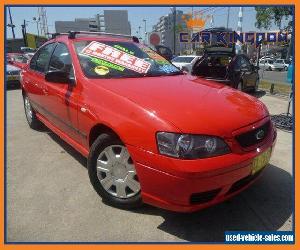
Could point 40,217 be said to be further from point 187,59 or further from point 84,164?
point 187,59

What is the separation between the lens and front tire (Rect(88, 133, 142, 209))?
287cm

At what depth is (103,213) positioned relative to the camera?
2.99 m

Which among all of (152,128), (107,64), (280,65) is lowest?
(280,65)

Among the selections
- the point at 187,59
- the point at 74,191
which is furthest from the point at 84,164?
the point at 187,59

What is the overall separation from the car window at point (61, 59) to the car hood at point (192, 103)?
2.43 ft

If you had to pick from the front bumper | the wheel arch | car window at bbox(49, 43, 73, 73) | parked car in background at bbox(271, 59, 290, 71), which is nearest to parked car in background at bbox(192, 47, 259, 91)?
car window at bbox(49, 43, 73, 73)

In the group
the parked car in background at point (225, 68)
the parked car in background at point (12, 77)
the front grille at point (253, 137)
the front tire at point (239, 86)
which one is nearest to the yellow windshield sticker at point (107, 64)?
the front grille at point (253, 137)

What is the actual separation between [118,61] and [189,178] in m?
1.99

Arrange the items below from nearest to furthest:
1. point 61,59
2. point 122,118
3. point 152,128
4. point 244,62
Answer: point 152,128, point 122,118, point 61,59, point 244,62

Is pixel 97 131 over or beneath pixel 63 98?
beneath

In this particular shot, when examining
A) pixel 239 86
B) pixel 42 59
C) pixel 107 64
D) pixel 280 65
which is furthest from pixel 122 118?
pixel 280 65

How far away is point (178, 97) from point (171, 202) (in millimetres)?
1018

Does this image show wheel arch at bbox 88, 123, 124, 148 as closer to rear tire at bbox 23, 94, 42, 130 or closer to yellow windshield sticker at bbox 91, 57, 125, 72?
yellow windshield sticker at bbox 91, 57, 125, 72

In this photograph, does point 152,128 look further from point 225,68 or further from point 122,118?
point 225,68
